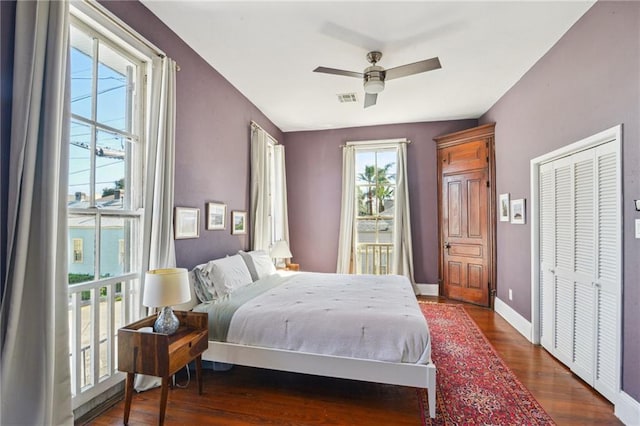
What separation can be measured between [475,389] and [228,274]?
2291 millimetres

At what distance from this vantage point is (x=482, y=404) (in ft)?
6.87

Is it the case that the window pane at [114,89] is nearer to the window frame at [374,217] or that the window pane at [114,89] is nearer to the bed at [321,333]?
the bed at [321,333]

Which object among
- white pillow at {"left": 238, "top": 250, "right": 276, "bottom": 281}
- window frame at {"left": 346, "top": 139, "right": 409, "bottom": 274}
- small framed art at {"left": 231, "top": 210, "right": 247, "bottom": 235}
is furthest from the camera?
window frame at {"left": 346, "top": 139, "right": 409, "bottom": 274}

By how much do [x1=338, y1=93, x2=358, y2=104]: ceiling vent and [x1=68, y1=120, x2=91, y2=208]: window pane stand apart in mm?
2881

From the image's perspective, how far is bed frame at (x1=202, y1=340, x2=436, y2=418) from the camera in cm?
195

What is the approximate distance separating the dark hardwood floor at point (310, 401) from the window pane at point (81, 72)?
6.74 ft

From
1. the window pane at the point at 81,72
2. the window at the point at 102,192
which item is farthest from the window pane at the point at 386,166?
the window pane at the point at 81,72

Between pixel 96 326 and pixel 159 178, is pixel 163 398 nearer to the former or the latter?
pixel 96 326

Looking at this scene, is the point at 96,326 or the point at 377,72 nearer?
the point at 96,326

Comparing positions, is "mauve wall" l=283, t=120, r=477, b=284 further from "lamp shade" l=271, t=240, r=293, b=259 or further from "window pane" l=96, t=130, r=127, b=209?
"window pane" l=96, t=130, r=127, b=209

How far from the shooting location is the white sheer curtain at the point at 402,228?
4.97 m

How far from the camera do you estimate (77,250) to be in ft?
6.28

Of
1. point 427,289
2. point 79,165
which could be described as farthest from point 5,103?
point 427,289

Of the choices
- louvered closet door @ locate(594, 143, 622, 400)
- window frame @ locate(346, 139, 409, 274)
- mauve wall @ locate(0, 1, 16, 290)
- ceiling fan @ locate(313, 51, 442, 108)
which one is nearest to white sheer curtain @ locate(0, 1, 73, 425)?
mauve wall @ locate(0, 1, 16, 290)
